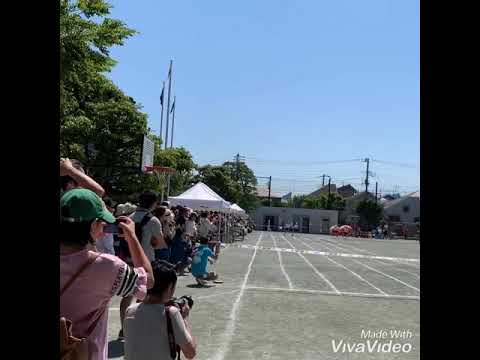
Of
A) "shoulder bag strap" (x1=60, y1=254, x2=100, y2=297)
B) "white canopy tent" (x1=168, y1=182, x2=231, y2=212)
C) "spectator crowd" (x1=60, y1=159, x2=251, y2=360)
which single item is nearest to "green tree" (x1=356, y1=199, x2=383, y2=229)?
"white canopy tent" (x1=168, y1=182, x2=231, y2=212)

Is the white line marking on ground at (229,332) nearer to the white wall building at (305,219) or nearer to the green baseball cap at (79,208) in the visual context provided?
the green baseball cap at (79,208)

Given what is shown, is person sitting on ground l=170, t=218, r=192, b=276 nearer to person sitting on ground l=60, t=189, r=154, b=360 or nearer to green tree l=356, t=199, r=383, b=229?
person sitting on ground l=60, t=189, r=154, b=360

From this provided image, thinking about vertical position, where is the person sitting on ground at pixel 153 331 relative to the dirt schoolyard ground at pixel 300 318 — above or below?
above

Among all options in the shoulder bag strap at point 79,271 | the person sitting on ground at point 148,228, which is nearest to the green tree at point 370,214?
the person sitting on ground at point 148,228

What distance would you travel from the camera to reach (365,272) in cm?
1683

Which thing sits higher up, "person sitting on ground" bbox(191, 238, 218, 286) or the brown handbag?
the brown handbag

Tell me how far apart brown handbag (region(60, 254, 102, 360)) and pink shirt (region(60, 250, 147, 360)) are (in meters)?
0.02

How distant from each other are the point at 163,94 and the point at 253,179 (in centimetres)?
5030

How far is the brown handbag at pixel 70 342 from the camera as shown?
2000mm

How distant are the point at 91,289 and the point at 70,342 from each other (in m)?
0.36

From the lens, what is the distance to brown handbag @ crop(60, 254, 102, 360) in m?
2.00

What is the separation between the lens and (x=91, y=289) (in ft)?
7.84
